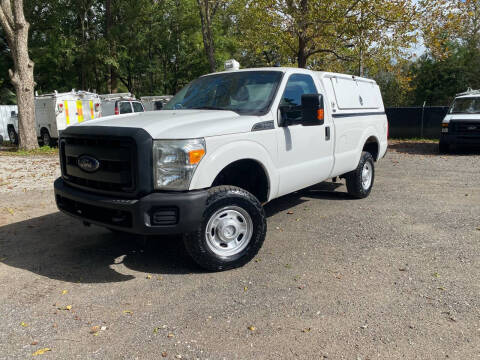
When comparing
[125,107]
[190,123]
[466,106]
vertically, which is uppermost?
[125,107]

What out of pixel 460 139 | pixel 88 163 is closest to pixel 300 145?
pixel 88 163

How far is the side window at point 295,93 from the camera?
4.87 meters

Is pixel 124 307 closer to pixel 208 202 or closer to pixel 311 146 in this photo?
pixel 208 202

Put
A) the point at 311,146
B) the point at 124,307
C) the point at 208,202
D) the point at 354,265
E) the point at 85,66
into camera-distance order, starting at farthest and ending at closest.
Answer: the point at 85,66, the point at 311,146, the point at 354,265, the point at 208,202, the point at 124,307

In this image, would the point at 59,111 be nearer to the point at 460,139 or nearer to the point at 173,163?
the point at 460,139

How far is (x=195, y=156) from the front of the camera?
377 cm

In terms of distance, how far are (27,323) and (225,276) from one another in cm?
176

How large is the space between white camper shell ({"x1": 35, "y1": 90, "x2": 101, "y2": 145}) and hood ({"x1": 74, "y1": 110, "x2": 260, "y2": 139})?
14247 millimetres

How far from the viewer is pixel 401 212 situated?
6.35 m

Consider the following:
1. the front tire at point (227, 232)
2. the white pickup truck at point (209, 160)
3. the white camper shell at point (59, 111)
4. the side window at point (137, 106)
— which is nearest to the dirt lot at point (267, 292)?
the front tire at point (227, 232)

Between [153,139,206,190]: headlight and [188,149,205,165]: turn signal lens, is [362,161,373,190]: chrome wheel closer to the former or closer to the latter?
[188,149,205,165]: turn signal lens

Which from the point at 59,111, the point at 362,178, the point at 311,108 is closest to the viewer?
the point at 311,108

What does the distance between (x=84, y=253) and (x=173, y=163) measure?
75.0 inches

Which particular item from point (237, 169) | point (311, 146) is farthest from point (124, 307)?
point (311, 146)
